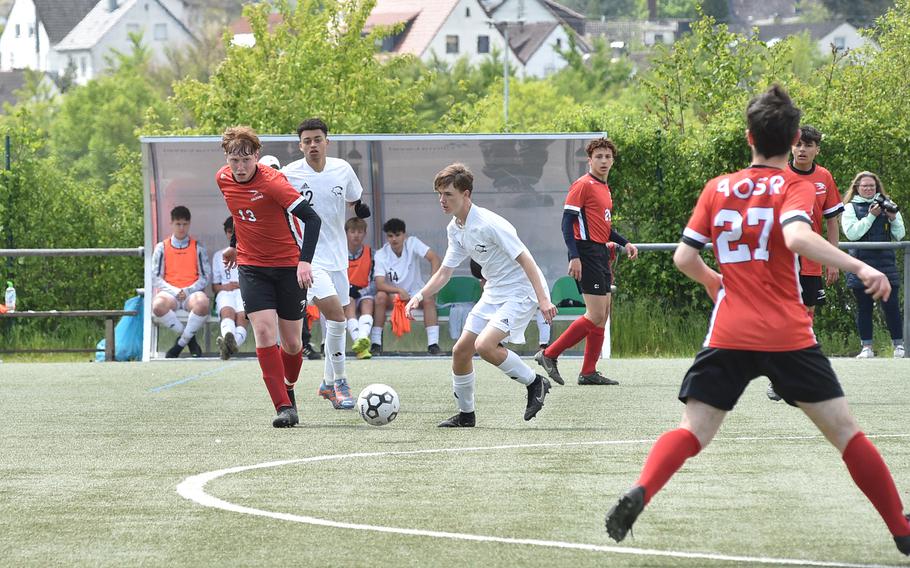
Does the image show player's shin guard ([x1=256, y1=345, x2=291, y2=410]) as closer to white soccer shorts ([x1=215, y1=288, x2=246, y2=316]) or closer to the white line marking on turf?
the white line marking on turf

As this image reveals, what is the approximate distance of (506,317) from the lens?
9.34 metres

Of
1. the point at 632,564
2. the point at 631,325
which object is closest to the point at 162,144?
the point at 631,325

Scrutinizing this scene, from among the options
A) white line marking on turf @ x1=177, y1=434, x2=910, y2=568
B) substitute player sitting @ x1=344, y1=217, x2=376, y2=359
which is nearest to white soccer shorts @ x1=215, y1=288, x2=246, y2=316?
substitute player sitting @ x1=344, y1=217, x2=376, y2=359

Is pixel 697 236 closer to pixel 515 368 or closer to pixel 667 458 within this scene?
pixel 667 458

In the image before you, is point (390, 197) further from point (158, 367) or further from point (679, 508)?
point (679, 508)

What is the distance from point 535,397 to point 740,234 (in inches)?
166

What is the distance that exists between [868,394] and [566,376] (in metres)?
3.06

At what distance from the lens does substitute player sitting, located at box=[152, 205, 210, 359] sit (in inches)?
637

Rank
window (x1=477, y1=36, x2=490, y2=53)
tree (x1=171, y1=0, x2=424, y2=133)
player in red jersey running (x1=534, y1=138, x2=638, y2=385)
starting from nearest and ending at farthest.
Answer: player in red jersey running (x1=534, y1=138, x2=638, y2=385) → tree (x1=171, y1=0, x2=424, y2=133) → window (x1=477, y1=36, x2=490, y2=53)

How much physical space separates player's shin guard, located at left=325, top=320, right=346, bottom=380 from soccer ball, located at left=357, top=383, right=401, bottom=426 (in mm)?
1123

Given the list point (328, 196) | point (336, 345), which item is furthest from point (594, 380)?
point (328, 196)

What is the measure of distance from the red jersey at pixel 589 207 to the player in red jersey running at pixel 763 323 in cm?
660

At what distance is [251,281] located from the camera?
9453 millimetres

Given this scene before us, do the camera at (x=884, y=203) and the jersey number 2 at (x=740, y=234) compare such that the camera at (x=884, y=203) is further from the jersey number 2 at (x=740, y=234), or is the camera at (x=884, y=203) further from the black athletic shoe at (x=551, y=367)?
the jersey number 2 at (x=740, y=234)
